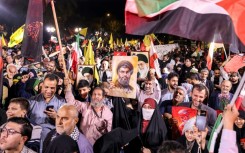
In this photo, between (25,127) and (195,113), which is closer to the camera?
(25,127)

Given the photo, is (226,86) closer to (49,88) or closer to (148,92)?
(148,92)

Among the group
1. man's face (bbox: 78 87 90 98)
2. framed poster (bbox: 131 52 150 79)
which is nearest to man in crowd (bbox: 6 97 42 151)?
man's face (bbox: 78 87 90 98)

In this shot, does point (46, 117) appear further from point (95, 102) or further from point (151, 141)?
point (151, 141)

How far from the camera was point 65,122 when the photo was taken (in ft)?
12.7

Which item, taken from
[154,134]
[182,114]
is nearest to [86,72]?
[154,134]

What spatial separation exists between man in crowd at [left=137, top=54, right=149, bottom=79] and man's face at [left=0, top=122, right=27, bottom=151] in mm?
4508

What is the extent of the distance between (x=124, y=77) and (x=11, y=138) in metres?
2.22

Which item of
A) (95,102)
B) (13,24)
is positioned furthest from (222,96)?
(13,24)

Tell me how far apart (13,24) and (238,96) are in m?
44.2

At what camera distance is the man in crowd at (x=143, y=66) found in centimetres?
784

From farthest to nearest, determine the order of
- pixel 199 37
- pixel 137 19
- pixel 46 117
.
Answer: pixel 46 117
pixel 137 19
pixel 199 37

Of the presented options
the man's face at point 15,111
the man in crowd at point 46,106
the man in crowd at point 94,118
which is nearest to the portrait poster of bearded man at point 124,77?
the man in crowd at point 94,118

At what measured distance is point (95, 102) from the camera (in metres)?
5.12

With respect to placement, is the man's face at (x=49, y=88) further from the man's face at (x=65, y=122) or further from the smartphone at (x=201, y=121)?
the smartphone at (x=201, y=121)
